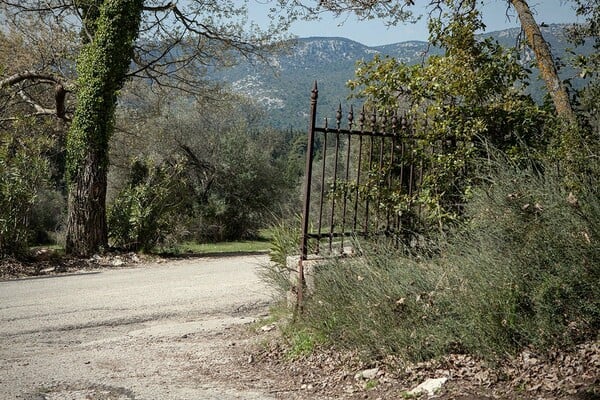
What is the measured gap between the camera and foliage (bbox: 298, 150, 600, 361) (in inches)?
175

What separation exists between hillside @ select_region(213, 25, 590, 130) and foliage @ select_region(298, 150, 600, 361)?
2.28 meters

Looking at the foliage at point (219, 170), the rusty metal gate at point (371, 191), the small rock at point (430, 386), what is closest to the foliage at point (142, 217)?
the rusty metal gate at point (371, 191)

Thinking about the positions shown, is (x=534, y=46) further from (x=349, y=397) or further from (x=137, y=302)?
(x=137, y=302)

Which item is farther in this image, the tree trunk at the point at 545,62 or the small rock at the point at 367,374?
the tree trunk at the point at 545,62

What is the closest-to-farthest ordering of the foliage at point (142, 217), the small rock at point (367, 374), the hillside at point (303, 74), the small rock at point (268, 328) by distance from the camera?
the small rock at point (367, 374) → the small rock at point (268, 328) → the hillside at point (303, 74) → the foliage at point (142, 217)

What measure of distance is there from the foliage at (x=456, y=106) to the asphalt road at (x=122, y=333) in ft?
11.1

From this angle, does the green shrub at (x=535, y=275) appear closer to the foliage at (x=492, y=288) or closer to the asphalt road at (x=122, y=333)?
the foliage at (x=492, y=288)

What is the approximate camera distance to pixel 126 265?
14.3 meters

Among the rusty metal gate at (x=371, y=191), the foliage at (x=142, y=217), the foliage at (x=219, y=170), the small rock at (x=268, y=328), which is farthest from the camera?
the foliage at (x=219, y=170)

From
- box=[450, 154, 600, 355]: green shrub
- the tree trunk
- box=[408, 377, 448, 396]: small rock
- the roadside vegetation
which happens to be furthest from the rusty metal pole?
the tree trunk

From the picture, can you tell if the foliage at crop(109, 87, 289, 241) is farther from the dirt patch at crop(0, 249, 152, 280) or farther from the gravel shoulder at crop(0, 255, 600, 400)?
the gravel shoulder at crop(0, 255, 600, 400)

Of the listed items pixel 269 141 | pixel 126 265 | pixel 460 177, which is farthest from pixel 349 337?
pixel 269 141

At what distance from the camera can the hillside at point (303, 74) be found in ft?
31.5

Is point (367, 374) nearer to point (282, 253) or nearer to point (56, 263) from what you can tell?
point (282, 253)
